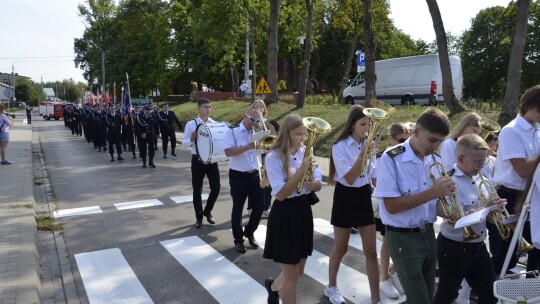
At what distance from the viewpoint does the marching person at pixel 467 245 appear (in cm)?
337

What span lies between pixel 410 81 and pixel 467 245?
2248 cm

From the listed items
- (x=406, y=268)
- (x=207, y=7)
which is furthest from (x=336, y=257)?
(x=207, y=7)

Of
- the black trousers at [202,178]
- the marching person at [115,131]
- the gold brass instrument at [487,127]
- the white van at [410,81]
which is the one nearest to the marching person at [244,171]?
the black trousers at [202,178]

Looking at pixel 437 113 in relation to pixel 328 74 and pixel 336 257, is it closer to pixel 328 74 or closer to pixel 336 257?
pixel 336 257

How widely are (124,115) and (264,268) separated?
13674 mm

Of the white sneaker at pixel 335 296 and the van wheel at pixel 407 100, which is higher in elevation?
the van wheel at pixel 407 100

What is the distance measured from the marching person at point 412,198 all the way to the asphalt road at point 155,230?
170cm

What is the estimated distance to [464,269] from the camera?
11.1 ft

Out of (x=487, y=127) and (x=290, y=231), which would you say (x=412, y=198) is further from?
(x=487, y=127)

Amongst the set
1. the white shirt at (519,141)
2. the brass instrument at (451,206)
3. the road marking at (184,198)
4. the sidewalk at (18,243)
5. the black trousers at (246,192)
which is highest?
the white shirt at (519,141)

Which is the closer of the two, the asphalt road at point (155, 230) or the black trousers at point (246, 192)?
the asphalt road at point (155, 230)

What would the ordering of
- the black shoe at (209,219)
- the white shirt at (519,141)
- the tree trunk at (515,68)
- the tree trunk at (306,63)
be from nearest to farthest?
the white shirt at (519,141) < the black shoe at (209,219) < the tree trunk at (515,68) < the tree trunk at (306,63)

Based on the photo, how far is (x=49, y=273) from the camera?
6078 mm

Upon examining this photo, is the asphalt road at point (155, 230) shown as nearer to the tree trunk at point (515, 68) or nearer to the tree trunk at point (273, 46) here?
the tree trunk at point (515, 68)
